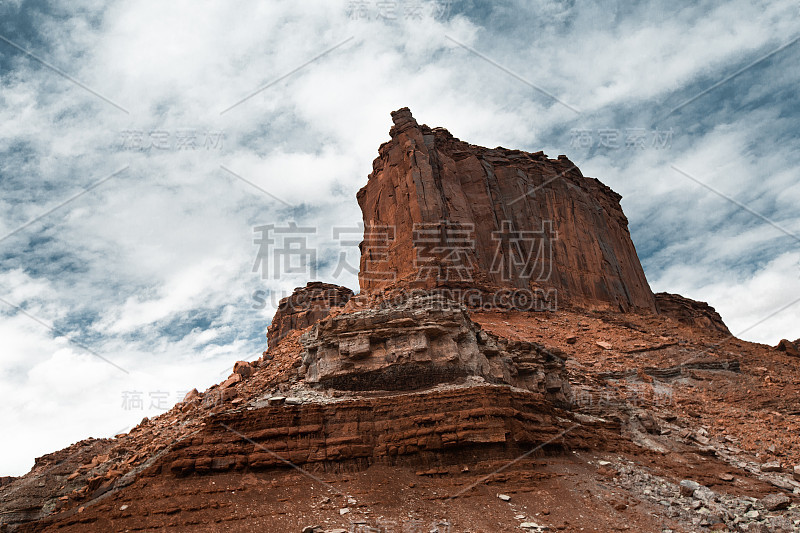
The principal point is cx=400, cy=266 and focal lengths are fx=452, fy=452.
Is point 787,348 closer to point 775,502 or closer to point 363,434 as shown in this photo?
point 775,502

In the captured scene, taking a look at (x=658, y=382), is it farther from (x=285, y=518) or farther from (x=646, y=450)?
(x=285, y=518)

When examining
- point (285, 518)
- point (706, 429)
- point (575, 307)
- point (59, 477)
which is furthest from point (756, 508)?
point (575, 307)

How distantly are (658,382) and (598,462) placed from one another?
16.4 m

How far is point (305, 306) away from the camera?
63.3 meters

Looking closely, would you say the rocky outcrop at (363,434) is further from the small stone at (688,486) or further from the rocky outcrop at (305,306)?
the rocky outcrop at (305,306)

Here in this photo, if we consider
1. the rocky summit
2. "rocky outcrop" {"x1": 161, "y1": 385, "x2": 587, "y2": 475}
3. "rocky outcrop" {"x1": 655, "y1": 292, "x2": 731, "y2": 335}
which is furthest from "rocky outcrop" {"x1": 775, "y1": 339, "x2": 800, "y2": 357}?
"rocky outcrop" {"x1": 161, "y1": 385, "x2": 587, "y2": 475}

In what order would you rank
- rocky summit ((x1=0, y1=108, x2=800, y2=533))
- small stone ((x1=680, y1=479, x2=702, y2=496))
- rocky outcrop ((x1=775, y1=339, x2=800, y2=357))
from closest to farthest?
1. rocky summit ((x1=0, y1=108, x2=800, y2=533))
2. small stone ((x1=680, y1=479, x2=702, y2=496))
3. rocky outcrop ((x1=775, y1=339, x2=800, y2=357))

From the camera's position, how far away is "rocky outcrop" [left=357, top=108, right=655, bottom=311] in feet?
131

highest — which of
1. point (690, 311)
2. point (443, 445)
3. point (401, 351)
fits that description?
point (690, 311)

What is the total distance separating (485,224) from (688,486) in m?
32.7

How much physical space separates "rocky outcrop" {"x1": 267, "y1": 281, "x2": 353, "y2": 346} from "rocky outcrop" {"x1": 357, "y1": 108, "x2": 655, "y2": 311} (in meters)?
18.8

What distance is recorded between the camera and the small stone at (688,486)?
1398 centimetres

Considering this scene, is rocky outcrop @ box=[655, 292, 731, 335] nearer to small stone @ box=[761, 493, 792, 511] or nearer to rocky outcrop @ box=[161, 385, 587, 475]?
small stone @ box=[761, 493, 792, 511]

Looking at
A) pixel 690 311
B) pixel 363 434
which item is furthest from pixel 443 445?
pixel 690 311
